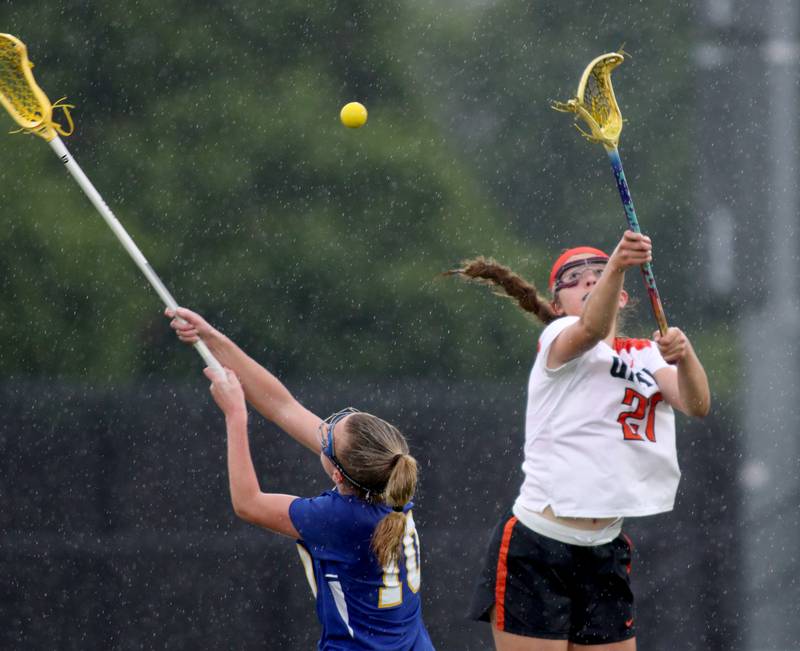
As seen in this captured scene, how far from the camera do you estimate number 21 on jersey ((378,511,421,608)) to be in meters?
2.40

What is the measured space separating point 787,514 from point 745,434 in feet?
1.00

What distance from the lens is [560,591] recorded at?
281cm

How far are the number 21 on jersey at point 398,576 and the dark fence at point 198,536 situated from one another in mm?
1713

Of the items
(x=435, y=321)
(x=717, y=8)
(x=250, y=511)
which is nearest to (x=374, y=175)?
(x=435, y=321)

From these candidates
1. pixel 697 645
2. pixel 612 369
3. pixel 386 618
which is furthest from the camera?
pixel 697 645

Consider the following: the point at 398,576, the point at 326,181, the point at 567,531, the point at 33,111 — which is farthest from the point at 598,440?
the point at 326,181

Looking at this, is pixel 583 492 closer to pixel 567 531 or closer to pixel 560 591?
pixel 567 531

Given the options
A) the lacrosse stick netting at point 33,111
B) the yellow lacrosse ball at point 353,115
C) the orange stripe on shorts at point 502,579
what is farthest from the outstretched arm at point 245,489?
the yellow lacrosse ball at point 353,115

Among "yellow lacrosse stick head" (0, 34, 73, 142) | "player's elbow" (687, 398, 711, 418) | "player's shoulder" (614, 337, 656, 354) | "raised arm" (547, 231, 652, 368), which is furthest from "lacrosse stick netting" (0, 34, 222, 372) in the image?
"player's elbow" (687, 398, 711, 418)

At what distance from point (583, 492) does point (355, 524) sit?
0.63m

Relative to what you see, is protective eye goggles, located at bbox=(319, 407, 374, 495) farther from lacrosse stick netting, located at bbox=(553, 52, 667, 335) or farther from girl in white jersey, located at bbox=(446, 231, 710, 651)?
lacrosse stick netting, located at bbox=(553, 52, 667, 335)

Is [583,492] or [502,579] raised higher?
[583,492]

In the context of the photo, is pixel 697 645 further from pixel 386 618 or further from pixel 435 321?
pixel 386 618

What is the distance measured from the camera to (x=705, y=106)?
4.32 m
